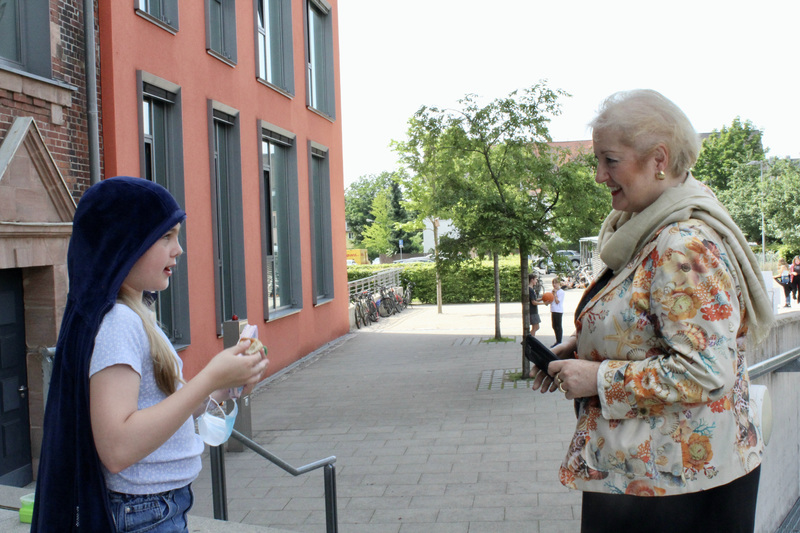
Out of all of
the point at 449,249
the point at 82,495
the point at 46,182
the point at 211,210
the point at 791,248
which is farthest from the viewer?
the point at 791,248

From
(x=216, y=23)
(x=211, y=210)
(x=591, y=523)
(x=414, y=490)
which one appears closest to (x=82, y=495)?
(x=591, y=523)

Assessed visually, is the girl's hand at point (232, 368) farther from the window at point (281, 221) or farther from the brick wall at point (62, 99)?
the window at point (281, 221)

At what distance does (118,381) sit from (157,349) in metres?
0.15

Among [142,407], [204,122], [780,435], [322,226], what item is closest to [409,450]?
[780,435]

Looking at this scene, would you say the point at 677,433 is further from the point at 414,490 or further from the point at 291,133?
the point at 291,133

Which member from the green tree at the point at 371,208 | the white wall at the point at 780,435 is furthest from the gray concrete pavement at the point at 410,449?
the green tree at the point at 371,208

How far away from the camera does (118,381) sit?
168cm

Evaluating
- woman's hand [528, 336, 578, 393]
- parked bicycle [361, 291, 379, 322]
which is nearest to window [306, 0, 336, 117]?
parked bicycle [361, 291, 379, 322]

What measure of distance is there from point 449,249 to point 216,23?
507 cm

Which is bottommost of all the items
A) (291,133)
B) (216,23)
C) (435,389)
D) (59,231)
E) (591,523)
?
(435,389)

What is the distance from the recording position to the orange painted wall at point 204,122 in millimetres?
8609

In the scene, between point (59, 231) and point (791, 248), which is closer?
point (59, 231)

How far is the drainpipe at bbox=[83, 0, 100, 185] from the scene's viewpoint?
26.4 ft

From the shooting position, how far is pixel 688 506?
212cm
